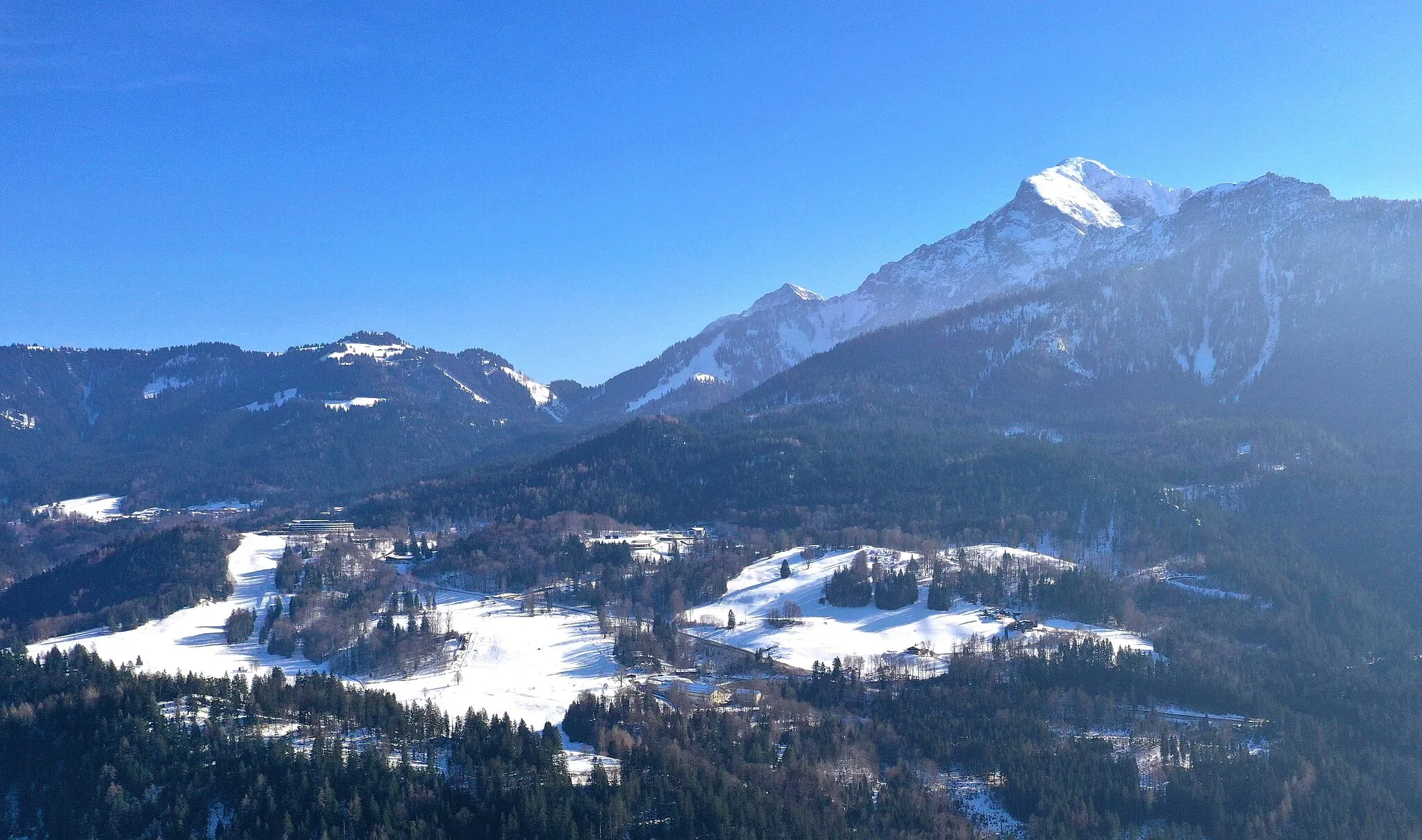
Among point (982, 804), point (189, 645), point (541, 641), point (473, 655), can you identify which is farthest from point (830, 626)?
point (189, 645)

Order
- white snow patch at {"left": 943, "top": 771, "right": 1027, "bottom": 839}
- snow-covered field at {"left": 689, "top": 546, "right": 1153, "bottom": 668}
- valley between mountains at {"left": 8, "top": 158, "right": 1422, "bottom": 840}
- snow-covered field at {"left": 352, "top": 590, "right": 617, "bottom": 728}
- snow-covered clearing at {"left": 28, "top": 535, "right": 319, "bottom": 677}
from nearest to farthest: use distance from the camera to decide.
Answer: valley between mountains at {"left": 8, "top": 158, "right": 1422, "bottom": 840} → white snow patch at {"left": 943, "top": 771, "right": 1027, "bottom": 839} → snow-covered field at {"left": 352, "top": 590, "right": 617, "bottom": 728} → snow-covered clearing at {"left": 28, "top": 535, "right": 319, "bottom": 677} → snow-covered field at {"left": 689, "top": 546, "right": 1153, "bottom": 668}

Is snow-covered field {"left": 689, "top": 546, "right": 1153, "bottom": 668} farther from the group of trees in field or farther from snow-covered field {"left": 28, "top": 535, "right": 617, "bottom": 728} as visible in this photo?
snow-covered field {"left": 28, "top": 535, "right": 617, "bottom": 728}

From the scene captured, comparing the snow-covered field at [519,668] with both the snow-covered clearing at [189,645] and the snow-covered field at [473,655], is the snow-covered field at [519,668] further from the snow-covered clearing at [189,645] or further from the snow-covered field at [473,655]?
the snow-covered clearing at [189,645]

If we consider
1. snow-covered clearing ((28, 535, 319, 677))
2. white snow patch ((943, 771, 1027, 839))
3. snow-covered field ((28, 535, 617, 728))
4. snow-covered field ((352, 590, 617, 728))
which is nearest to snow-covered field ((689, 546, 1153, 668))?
snow-covered field ((352, 590, 617, 728))

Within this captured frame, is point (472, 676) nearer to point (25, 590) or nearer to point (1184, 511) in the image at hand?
point (25, 590)

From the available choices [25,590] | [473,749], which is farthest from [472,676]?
[25,590]

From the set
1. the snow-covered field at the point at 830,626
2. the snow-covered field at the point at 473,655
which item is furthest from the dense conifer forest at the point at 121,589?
the snow-covered field at the point at 830,626
